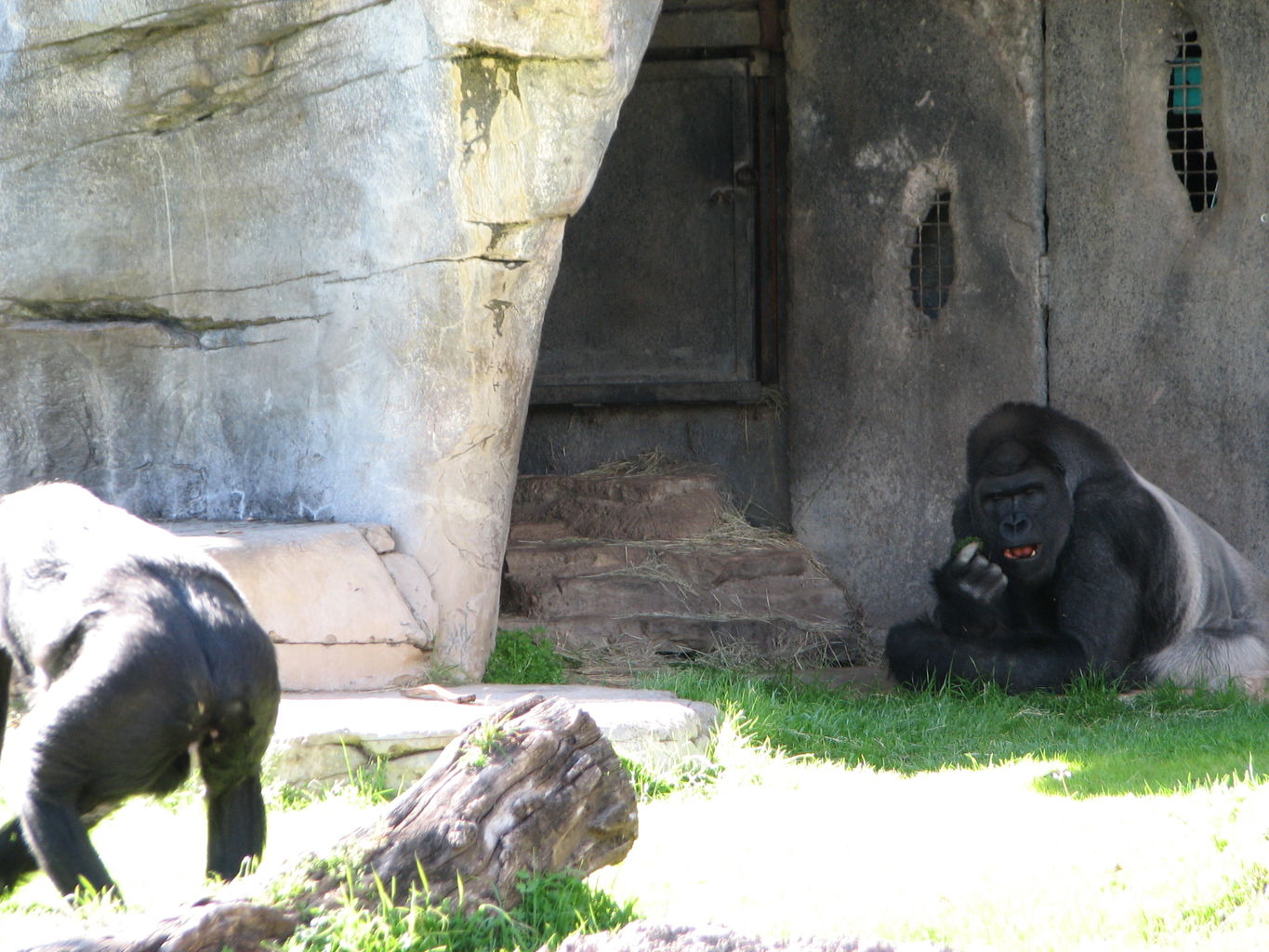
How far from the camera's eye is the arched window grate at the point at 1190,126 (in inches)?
303

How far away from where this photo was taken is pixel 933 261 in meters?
8.09

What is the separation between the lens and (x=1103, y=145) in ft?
25.5

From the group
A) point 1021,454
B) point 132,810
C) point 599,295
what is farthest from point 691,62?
point 132,810

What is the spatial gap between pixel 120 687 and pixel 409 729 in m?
1.57

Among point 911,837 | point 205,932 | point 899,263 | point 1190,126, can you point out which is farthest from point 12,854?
point 1190,126

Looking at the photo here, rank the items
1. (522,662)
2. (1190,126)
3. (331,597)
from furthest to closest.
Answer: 1. (1190,126)
2. (522,662)
3. (331,597)

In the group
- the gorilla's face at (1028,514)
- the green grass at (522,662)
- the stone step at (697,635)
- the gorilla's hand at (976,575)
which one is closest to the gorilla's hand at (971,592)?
the gorilla's hand at (976,575)

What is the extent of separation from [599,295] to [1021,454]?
287cm

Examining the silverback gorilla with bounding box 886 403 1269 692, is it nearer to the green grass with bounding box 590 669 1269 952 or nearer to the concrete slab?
the green grass with bounding box 590 669 1269 952

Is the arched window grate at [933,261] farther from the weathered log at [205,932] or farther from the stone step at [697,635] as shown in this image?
the weathered log at [205,932]

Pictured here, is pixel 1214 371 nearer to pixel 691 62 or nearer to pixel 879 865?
pixel 691 62

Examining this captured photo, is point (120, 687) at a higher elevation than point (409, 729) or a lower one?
higher

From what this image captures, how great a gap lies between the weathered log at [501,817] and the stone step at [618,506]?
4.81 m

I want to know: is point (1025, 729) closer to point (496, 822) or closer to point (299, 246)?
point (496, 822)
